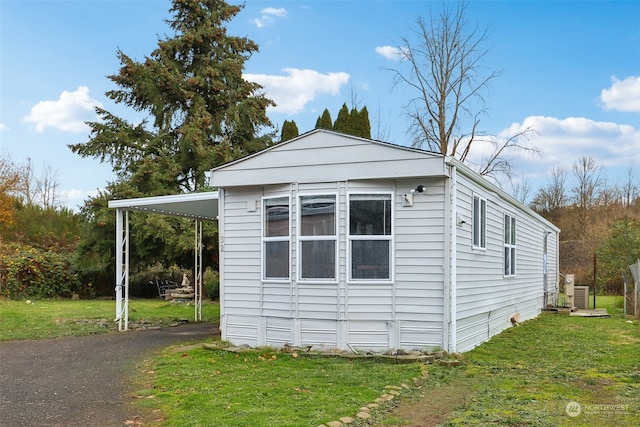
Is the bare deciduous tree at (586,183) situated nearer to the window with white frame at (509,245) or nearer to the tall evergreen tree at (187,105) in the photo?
the tall evergreen tree at (187,105)

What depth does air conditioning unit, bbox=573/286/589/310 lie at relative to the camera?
688 inches

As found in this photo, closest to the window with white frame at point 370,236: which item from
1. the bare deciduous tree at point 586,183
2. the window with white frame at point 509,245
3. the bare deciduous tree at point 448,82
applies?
the window with white frame at point 509,245

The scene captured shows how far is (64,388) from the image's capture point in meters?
6.57

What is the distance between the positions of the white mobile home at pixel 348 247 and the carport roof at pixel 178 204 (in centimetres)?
111

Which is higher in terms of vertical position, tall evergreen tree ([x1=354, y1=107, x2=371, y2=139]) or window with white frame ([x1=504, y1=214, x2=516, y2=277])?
tall evergreen tree ([x1=354, y1=107, x2=371, y2=139])

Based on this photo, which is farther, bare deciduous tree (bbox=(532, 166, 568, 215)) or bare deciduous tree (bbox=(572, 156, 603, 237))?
bare deciduous tree (bbox=(532, 166, 568, 215))

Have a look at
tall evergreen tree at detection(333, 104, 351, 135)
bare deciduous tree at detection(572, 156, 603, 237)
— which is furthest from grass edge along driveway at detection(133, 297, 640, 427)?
bare deciduous tree at detection(572, 156, 603, 237)

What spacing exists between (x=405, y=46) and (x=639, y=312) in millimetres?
17063

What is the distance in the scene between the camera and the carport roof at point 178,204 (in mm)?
10188

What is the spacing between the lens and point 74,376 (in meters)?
7.25

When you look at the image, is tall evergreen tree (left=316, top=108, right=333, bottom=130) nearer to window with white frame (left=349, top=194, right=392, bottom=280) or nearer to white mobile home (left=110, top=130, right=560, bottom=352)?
white mobile home (left=110, top=130, right=560, bottom=352)

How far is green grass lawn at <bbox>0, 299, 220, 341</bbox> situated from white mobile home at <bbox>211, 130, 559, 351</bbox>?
433 cm

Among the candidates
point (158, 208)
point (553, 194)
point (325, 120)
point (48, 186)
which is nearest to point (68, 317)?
point (158, 208)

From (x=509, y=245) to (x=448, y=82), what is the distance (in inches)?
616
